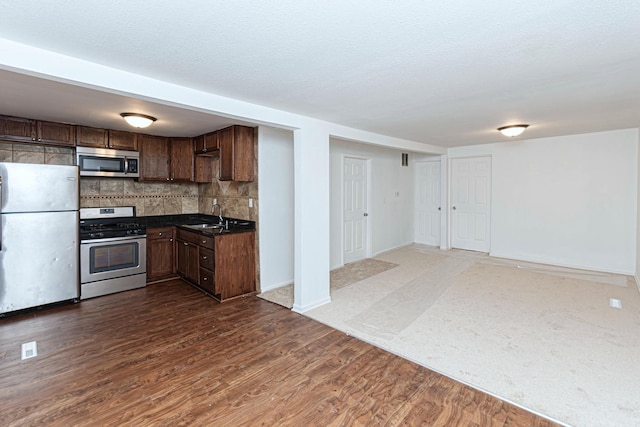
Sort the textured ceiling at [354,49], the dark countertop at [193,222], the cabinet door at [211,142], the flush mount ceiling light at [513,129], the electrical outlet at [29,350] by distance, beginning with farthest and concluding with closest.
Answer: the cabinet door at [211,142] < the dark countertop at [193,222] < the flush mount ceiling light at [513,129] < the electrical outlet at [29,350] < the textured ceiling at [354,49]

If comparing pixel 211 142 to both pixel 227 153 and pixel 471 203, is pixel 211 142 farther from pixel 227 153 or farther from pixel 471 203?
pixel 471 203

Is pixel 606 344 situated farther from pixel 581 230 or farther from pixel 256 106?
pixel 256 106

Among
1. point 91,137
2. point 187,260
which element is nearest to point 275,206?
point 187,260

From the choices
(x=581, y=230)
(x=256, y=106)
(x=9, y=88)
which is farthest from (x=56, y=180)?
(x=581, y=230)

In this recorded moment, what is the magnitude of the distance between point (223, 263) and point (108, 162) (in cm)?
230

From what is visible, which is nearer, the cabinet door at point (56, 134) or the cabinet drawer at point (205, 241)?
the cabinet door at point (56, 134)

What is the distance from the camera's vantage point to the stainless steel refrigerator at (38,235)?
11.4 feet

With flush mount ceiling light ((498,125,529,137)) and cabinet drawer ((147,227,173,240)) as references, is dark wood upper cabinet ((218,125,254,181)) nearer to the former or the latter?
cabinet drawer ((147,227,173,240))

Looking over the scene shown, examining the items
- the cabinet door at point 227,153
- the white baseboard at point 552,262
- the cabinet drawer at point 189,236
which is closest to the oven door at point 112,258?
the cabinet drawer at point 189,236

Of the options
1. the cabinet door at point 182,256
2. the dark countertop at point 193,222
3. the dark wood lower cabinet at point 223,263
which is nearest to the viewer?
the dark wood lower cabinet at point 223,263

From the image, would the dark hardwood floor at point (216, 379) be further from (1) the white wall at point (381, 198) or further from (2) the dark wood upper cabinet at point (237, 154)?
(1) the white wall at point (381, 198)

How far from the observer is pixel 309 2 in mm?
1415

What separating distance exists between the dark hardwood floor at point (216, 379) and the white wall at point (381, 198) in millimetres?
2487

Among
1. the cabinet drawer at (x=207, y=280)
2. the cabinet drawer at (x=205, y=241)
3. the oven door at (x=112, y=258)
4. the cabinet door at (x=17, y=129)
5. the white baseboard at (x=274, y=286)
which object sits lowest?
the white baseboard at (x=274, y=286)
